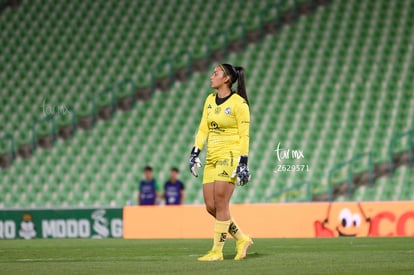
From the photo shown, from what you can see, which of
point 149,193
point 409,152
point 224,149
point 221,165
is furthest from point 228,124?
point 409,152

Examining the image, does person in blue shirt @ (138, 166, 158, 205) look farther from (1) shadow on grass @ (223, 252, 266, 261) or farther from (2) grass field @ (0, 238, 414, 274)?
(1) shadow on grass @ (223, 252, 266, 261)

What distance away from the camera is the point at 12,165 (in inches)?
946

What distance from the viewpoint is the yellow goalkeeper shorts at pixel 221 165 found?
1044cm

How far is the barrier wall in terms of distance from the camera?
658 inches

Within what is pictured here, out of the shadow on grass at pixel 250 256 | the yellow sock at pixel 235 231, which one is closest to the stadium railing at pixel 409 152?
the shadow on grass at pixel 250 256

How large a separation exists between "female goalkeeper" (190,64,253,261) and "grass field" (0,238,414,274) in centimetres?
49

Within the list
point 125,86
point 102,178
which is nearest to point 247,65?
point 125,86

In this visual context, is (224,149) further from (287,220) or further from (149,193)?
(149,193)

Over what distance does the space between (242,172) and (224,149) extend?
0.41 metres

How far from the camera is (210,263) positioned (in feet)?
32.8

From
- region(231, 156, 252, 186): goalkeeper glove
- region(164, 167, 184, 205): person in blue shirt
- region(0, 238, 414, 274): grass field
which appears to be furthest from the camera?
region(164, 167, 184, 205): person in blue shirt

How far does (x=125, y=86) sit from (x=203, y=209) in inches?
317

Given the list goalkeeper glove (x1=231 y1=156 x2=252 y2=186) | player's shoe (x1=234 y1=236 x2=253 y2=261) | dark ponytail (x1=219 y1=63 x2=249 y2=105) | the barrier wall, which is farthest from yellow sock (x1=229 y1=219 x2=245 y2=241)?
the barrier wall

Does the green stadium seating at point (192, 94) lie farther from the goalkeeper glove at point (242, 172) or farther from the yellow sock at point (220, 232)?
the goalkeeper glove at point (242, 172)
